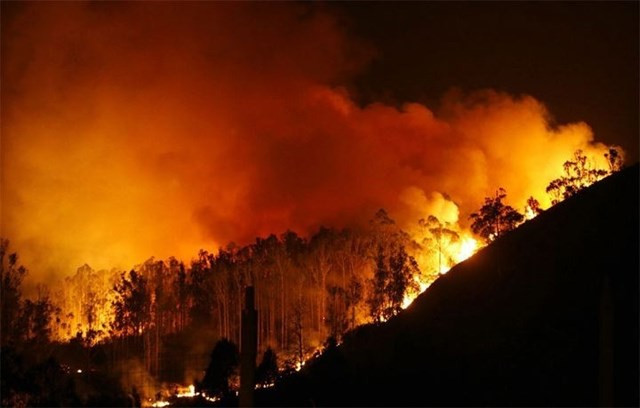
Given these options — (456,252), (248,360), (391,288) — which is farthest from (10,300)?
(456,252)

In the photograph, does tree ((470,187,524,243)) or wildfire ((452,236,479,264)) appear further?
wildfire ((452,236,479,264))

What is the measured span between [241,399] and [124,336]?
6702 cm

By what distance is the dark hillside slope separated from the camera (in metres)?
31.6

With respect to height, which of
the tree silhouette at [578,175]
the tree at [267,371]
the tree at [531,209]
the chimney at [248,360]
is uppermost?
the tree silhouette at [578,175]

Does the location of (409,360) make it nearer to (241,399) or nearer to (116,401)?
(116,401)

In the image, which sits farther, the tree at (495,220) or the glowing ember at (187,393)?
the tree at (495,220)

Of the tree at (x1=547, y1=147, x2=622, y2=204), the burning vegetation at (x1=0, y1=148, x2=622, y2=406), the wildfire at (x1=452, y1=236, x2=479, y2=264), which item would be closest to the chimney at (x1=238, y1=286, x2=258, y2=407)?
the burning vegetation at (x1=0, y1=148, x2=622, y2=406)

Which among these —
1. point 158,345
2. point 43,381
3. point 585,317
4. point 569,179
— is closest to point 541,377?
point 585,317

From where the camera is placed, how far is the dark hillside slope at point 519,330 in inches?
1243

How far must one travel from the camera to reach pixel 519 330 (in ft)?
119

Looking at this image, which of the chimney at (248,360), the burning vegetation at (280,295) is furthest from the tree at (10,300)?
the burning vegetation at (280,295)

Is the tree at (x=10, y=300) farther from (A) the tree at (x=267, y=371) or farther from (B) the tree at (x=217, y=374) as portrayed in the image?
(A) the tree at (x=267, y=371)

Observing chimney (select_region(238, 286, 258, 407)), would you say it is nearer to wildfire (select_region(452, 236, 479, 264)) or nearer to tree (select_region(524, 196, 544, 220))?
wildfire (select_region(452, 236, 479, 264))

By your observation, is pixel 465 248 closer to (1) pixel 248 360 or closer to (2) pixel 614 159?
(2) pixel 614 159
